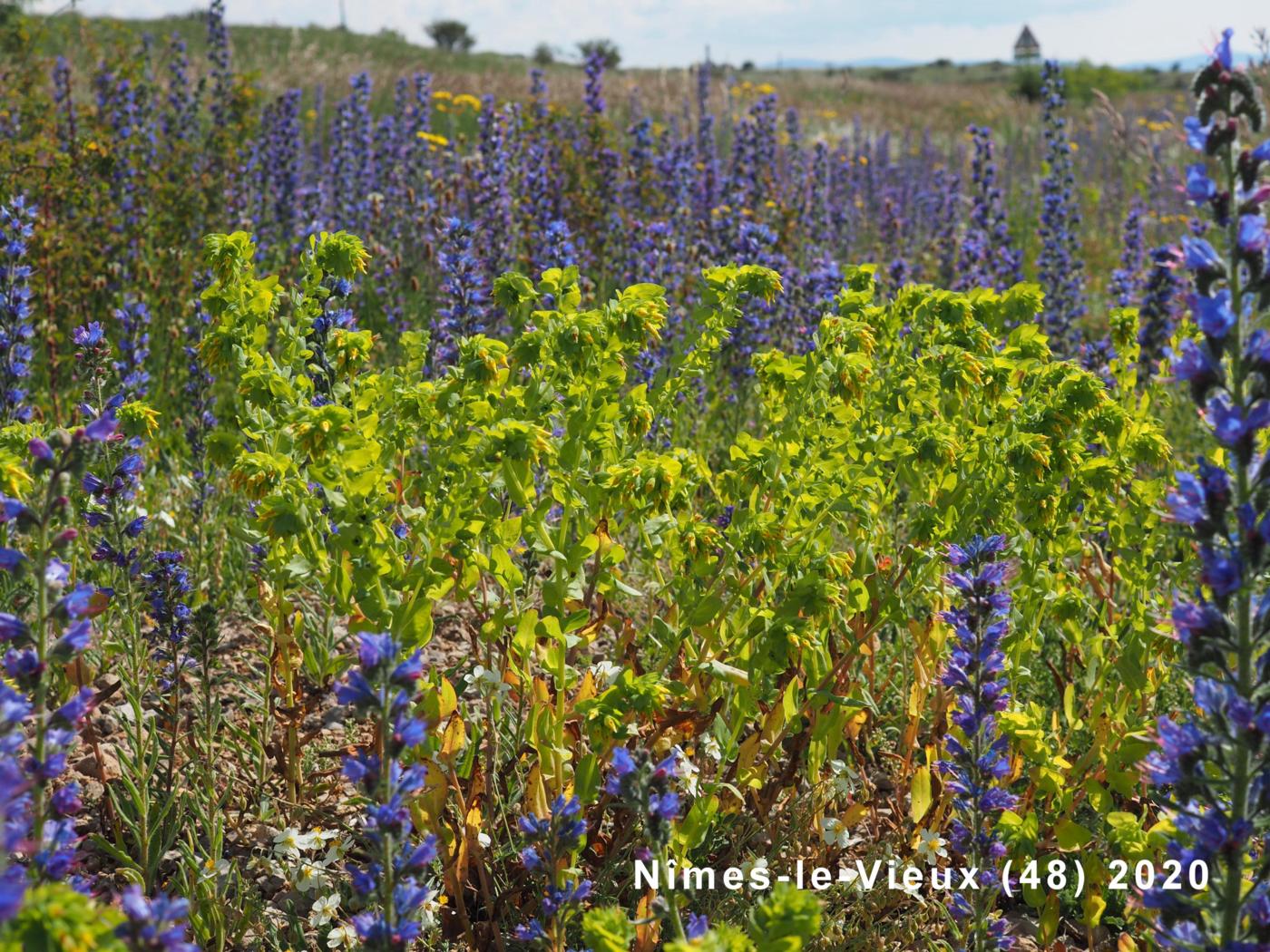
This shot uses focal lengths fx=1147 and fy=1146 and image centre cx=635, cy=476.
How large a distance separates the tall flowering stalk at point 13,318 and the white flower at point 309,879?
193 cm

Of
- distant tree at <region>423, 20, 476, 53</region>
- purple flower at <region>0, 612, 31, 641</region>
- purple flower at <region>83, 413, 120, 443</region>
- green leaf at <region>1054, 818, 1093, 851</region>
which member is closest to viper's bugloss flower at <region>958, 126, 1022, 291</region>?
green leaf at <region>1054, 818, 1093, 851</region>

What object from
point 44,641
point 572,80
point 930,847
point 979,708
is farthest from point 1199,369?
point 572,80

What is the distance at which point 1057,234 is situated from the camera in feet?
21.4

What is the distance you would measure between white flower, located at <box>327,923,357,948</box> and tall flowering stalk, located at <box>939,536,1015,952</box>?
1326 millimetres

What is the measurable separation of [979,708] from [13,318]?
10.8 feet

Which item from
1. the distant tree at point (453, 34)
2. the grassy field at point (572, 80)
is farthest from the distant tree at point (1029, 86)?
the distant tree at point (453, 34)

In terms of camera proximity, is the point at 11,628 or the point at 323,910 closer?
the point at 11,628

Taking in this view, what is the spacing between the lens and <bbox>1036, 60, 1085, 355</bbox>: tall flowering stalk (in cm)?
644

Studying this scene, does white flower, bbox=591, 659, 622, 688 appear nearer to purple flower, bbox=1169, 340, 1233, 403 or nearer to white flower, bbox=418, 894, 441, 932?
white flower, bbox=418, 894, 441, 932

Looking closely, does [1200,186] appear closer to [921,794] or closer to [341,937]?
[921,794]

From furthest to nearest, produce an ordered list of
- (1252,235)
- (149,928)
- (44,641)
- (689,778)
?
(689,778), (44,641), (1252,235), (149,928)

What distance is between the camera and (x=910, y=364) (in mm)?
3012

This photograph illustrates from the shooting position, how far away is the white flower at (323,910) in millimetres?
2611

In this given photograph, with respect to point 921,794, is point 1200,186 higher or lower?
higher
